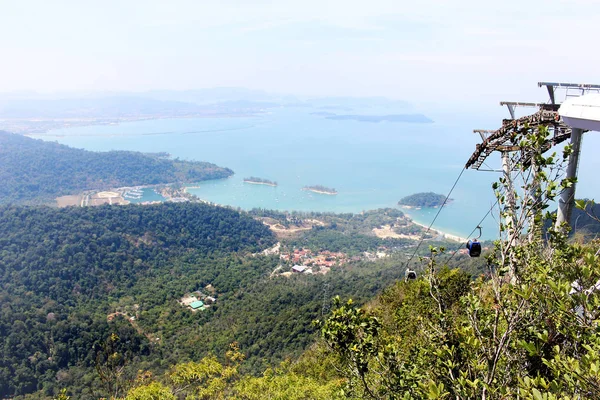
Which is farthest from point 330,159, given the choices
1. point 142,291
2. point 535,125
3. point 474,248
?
point 474,248

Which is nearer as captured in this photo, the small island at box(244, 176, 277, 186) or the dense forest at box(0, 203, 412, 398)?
the dense forest at box(0, 203, 412, 398)

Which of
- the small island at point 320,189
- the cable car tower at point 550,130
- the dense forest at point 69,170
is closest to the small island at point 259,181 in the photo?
the dense forest at point 69,170

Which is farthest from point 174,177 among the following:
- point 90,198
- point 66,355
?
point 66,355

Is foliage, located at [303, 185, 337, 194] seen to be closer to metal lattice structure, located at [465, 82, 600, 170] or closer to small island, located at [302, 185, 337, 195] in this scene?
small island, located at [302, 185, 337, 195]

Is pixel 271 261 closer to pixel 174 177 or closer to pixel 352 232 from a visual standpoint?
pixel 352 232

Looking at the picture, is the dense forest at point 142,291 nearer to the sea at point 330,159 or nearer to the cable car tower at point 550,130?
the cable car tower at point 550,130

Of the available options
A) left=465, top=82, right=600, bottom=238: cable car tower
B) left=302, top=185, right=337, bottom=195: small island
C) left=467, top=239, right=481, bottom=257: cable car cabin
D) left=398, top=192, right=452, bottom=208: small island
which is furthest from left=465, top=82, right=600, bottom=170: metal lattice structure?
left=302, top=185, right=337, bottom=195: small island
